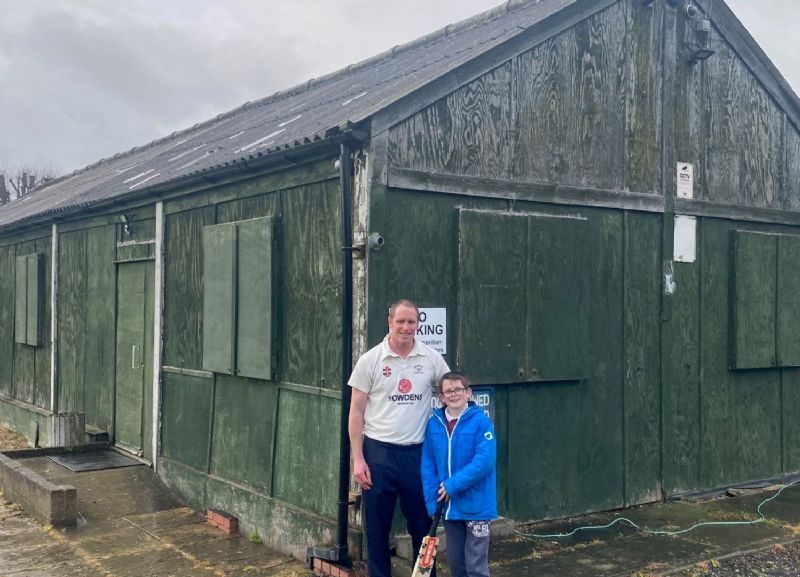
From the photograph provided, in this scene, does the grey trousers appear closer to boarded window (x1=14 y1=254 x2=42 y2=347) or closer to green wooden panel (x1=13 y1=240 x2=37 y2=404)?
boarded window (x1=14 y1=254 x2=42 y2=347)

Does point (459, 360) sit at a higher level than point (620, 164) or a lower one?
lower

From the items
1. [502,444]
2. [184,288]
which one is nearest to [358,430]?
[502,444]

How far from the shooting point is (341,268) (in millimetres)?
6504

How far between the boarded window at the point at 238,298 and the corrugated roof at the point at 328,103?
0.64m

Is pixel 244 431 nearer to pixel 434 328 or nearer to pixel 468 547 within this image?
pixel 434 328

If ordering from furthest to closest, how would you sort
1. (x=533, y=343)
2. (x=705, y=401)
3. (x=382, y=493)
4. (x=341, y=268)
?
(x=705, y=401), (x=533, y=343), (x=341, y=268), (x=382, y=493)

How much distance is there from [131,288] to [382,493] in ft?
18.6

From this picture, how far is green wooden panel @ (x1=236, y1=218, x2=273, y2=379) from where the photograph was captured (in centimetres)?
727

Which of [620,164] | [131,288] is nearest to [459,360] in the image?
[620,164]

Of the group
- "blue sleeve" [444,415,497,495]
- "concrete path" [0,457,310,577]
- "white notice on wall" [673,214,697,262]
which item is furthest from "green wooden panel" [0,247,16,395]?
"blue sleeve" [444,415,497,495]

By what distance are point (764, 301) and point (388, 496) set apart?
5188 millimetres

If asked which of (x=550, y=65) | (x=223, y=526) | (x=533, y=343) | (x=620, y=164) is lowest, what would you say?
(x=223, y=526)

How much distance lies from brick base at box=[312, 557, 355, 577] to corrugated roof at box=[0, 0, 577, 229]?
10.0 ft

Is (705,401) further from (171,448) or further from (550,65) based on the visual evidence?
(171,448)
